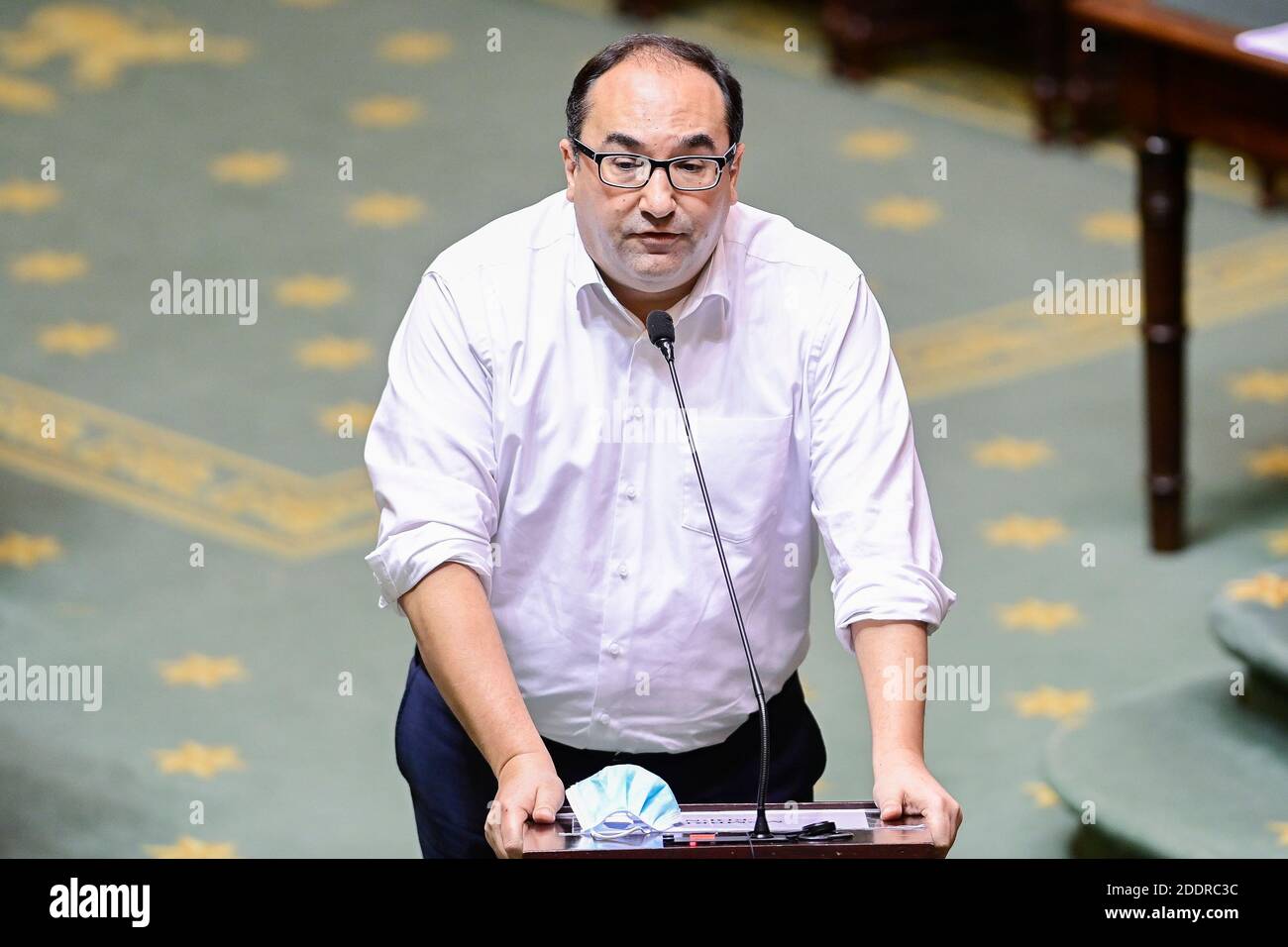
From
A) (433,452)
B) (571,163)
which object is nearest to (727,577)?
(433,452)

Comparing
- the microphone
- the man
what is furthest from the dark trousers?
the microphone

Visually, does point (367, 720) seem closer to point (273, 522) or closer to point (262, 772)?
point (262, 772)

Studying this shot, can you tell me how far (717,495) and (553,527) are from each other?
0.67 feet

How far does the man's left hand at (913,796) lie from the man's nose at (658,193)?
655 mm

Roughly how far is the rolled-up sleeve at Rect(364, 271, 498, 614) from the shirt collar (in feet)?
0.45

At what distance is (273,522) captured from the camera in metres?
5.19

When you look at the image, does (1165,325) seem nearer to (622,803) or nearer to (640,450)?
(640,450)

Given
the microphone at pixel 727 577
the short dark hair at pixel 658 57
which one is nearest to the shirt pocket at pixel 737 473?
the microphone at pixel 727 577

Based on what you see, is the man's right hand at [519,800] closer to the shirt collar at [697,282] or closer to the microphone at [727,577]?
the microphone at [727,577]

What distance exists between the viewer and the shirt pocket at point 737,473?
259 centimetres

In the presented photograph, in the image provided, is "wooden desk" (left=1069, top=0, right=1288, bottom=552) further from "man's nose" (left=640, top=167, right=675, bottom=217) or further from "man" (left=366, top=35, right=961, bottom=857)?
"man's nose" (left=640, top=167, right=675, bottom=217)

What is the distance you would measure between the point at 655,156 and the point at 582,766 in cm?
81

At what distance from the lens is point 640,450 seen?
8.57 ft
